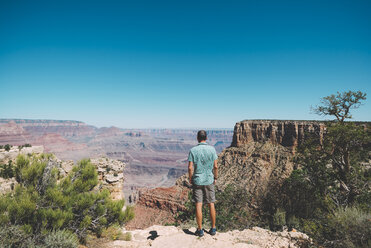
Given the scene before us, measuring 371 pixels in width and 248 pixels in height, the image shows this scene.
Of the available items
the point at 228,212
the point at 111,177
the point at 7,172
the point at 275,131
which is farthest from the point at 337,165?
the point at 275,131

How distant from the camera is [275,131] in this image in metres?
38.6

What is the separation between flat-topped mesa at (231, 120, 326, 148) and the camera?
34.5 metres

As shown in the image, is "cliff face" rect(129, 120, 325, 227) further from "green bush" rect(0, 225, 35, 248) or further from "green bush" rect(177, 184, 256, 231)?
"green bush" rect(0, 225, 35, 248)

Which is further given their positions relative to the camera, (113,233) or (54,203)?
(113,233)

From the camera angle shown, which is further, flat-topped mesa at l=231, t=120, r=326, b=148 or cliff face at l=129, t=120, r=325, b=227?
flat-topped mesa at l=231, t=120, r=326, b=148

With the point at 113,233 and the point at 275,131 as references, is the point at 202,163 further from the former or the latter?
the point at 275,131

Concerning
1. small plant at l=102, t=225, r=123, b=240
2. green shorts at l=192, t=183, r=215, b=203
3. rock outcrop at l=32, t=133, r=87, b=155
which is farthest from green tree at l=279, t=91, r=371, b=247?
rock outcrop at l=32, t=133, r=87, b=155

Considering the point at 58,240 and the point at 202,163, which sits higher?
the point at 202,163

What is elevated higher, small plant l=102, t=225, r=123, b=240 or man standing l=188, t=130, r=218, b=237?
man standing l=188, t=130, r=218, b=237

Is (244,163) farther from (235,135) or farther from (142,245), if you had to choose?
(142,245)

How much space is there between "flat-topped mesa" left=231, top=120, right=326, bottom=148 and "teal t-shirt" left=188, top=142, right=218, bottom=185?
112 ft

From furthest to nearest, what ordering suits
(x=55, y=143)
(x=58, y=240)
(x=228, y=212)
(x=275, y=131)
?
(x=55, y=143), (x=275, y=131), (x=228, y=212), (x=58, y=240)

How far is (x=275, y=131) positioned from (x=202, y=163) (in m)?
40.0

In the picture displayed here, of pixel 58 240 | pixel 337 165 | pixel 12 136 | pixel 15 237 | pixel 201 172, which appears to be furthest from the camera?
pixel 12 136
